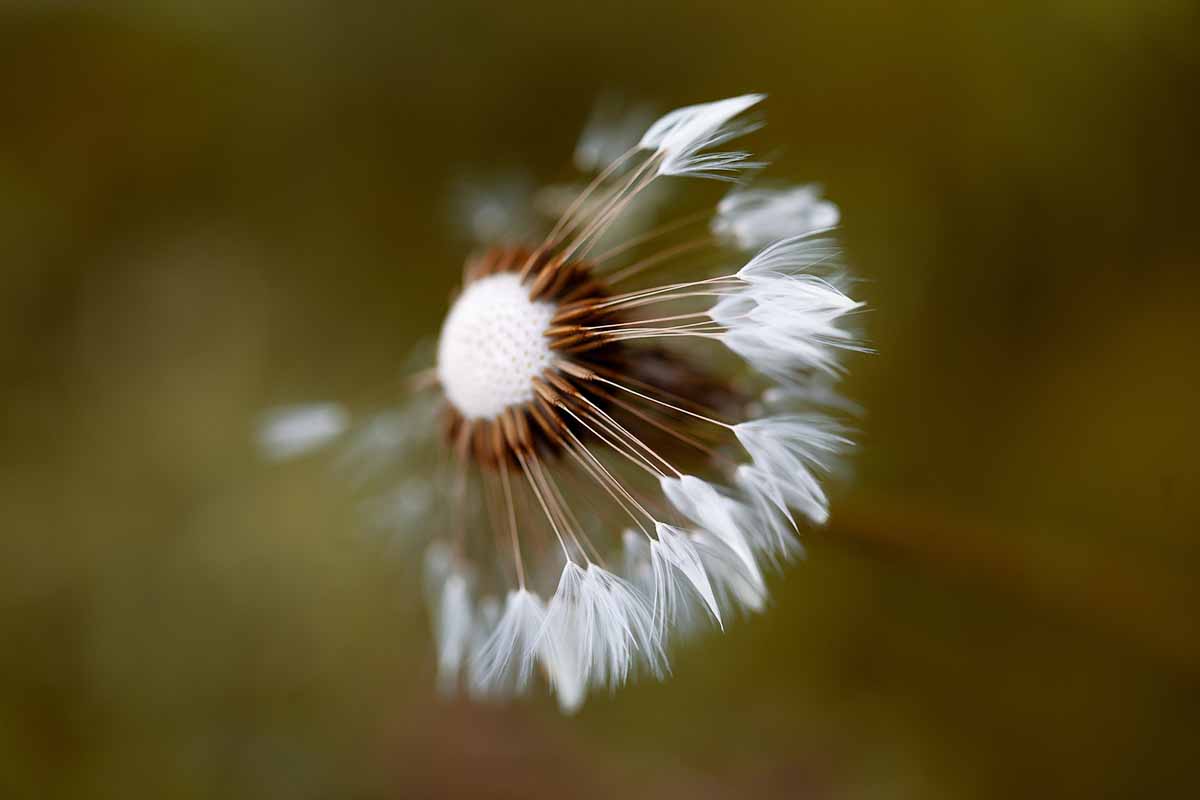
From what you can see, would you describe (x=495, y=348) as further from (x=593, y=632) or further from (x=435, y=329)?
(x=435, y=329)

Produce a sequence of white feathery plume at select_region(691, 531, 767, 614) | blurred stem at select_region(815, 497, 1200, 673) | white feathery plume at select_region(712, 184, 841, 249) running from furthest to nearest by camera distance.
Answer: blurred stem at select_region(815, 497, 1200, 673) < white feathery plume at select_region(712, 184, 841, 249) < white feathery plume at select_region(691, 531, 767, 614)

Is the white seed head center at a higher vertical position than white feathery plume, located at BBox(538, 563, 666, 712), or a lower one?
higher

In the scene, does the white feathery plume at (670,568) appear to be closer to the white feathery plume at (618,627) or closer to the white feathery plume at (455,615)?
the white feathery plume at (618,627)

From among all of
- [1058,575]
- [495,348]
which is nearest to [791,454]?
[495,348]

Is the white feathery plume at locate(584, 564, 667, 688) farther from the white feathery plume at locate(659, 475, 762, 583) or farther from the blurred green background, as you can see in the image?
the blurred green background

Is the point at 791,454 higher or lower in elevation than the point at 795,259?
lower

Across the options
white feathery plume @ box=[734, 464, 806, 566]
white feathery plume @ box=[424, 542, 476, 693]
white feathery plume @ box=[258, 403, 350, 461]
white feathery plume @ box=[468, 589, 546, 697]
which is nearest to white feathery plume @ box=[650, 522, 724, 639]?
white feathery plume @ box=[734, 464, 806, 566]

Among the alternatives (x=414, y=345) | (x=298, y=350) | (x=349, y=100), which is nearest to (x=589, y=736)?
(x=414, y=345)

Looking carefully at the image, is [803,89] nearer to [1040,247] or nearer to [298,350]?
[1040,247]
